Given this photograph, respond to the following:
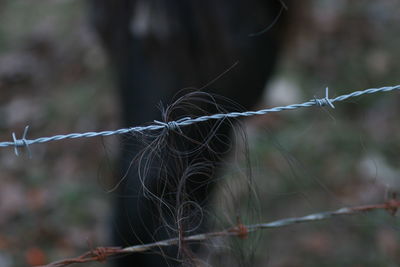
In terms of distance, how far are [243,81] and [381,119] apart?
1.66m

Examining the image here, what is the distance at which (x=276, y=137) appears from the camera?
133 inches

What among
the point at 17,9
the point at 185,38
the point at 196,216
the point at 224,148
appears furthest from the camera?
the point at 17,9

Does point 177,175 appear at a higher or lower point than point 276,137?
higher

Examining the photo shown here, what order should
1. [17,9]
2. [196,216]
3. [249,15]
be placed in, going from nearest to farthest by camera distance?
[196,216]
[249,15]
[17,9]

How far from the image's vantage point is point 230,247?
1.20m

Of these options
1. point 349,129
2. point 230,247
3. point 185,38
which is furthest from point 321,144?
point 230,247

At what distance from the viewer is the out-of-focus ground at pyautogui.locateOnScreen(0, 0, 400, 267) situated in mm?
2736

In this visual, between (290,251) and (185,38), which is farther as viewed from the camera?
(290,251)

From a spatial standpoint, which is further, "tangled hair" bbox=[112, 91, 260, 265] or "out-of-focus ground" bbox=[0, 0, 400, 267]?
"out-of-focus ground" bbox=[0, 0, 400, 267]

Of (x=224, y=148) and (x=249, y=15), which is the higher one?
(x=249, y=15)

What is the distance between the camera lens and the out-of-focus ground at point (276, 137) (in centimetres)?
274

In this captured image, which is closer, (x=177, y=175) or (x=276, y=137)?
(x=177, y=175)

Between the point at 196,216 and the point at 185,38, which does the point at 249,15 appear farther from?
the point at 196,216

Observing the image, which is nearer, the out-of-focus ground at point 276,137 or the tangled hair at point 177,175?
the tangled hair at point 177,175
